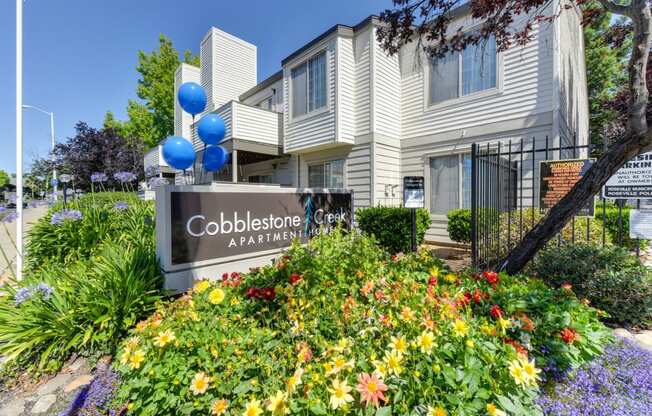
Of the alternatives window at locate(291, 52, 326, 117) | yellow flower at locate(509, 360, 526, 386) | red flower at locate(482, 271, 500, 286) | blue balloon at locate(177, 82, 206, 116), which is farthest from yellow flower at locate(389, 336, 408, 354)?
window at locate(291, 52, 326, 117)

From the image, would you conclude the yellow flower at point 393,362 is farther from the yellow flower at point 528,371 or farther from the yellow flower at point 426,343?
the yellow flower at point 528,371

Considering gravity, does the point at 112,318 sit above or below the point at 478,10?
below

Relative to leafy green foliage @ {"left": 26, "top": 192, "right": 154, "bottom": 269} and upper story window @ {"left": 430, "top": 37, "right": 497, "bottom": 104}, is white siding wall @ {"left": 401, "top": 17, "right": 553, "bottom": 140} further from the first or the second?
leafy green foliage @ {"left": 26, "top": 192, "right": 154, "bottom": 269}

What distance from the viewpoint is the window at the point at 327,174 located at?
8742mm

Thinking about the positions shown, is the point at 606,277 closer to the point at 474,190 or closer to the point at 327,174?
the point at 474,190

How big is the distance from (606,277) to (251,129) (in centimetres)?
894

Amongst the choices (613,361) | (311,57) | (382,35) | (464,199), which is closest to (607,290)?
(613,361)

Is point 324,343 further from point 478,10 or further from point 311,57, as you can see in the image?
point 311,57

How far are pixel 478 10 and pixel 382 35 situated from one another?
1155mm

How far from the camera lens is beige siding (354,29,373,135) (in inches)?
308

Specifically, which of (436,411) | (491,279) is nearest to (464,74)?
(491,279)

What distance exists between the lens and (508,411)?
4.46ft

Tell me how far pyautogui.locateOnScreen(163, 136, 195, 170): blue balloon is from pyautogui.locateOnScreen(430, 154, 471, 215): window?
656 cm

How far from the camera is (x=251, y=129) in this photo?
9.03m
